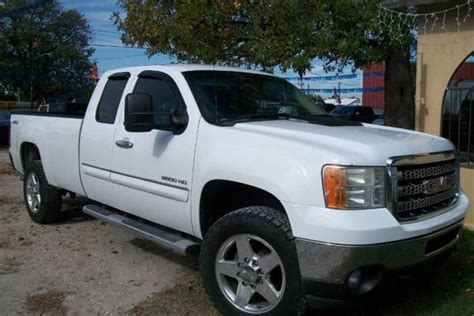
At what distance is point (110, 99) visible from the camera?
19.4 feet

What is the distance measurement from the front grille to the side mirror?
2.00 metres

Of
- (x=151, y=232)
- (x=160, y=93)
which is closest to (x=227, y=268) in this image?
(x=151, y=232)

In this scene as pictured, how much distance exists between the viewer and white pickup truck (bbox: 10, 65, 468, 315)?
3613 millimetres

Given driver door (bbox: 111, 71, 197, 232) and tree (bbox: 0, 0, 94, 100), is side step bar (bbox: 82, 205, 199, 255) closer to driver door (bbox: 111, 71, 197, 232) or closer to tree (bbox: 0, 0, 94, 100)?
driver door (bbox: 111, 71, 197, 232)

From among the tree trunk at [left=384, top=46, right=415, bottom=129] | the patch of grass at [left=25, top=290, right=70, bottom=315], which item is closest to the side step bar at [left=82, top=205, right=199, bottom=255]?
the patch of grass at [left=25, top=290, right=70, bottom=315]

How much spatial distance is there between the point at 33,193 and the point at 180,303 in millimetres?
3590

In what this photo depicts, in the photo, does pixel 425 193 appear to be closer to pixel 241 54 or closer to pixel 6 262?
pixel 6 262

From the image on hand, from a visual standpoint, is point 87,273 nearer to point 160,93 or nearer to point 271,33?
point 160,93

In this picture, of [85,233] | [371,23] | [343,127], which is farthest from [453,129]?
[85,233]

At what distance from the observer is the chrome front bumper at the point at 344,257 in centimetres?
353

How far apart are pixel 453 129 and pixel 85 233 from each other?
→ 4.75 metres

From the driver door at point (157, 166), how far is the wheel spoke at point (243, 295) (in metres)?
0.77

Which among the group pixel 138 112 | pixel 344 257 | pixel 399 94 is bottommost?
pixel 344 257

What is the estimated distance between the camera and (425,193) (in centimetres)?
402
